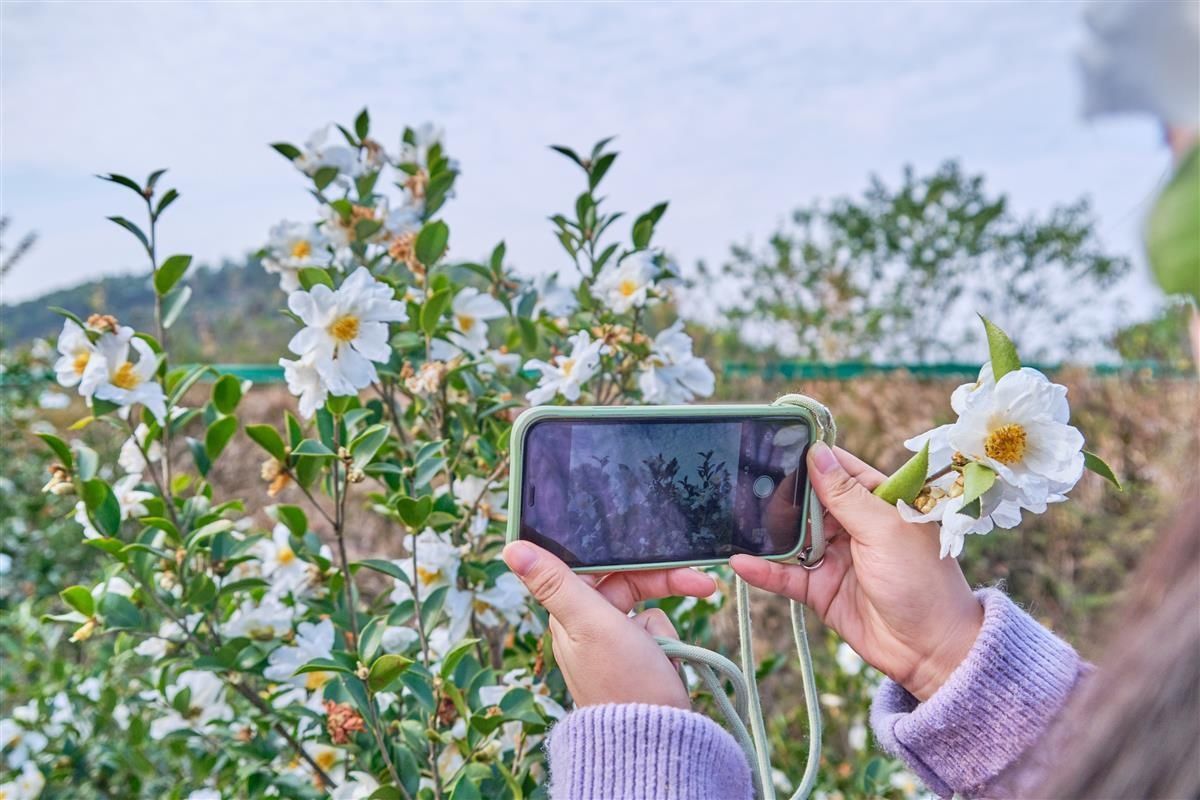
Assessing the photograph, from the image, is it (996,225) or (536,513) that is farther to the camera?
(996,225)

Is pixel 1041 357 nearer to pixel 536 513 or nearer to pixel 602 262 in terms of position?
pixel 602 262

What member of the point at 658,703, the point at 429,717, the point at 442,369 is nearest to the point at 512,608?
the point at 429,717

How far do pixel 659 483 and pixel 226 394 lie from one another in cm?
60

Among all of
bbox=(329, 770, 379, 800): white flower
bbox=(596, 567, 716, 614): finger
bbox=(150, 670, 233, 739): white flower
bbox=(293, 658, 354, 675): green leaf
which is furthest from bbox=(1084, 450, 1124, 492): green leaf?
bbox=(150, 670, 233, 739): white flower

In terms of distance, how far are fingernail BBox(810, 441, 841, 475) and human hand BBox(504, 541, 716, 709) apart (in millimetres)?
242

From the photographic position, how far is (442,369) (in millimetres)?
1211

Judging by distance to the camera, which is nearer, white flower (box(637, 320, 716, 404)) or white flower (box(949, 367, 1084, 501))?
white flower (box(949, 367, 1084, 501))

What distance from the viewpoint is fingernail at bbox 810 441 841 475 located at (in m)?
0.97

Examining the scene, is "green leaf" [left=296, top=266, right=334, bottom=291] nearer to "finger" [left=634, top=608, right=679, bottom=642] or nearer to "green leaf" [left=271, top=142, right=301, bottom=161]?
"green leaf" [left=271, top=142, right=301, bottom=161]

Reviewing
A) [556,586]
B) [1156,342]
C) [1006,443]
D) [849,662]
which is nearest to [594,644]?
[556,586]

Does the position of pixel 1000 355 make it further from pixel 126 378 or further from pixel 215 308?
pixel 215 308

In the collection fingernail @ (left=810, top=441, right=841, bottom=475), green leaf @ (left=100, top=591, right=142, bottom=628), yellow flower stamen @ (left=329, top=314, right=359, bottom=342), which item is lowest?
green leaf @ (left=100, top=591, right=142, bottom=628)

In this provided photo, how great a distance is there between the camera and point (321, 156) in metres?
1.38

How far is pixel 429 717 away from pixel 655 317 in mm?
2795
